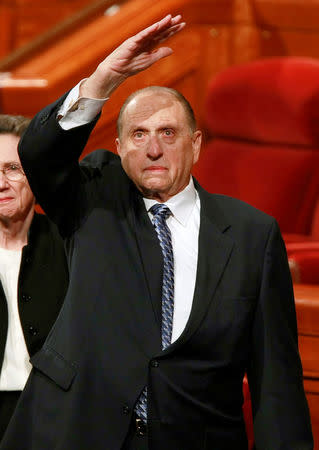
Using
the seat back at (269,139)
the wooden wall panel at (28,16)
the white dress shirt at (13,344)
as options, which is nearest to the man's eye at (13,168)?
the white dress shirt at (13,344)

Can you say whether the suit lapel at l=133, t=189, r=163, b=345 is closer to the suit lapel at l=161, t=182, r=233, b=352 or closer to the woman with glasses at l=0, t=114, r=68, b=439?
the suit lapel at l=161, t=182, r=233, b=352

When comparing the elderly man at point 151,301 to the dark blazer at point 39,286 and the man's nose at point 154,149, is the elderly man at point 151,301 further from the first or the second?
the dark blazer at point 39,286

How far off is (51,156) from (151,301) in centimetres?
23

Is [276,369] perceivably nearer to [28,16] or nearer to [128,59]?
[128,59]

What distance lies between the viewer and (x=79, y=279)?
3.71 feet

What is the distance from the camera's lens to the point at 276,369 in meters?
1.17

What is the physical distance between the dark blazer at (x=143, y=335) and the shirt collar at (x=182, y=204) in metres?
0.02

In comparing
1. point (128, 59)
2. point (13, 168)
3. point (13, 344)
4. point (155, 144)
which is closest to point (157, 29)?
point (128, 59)

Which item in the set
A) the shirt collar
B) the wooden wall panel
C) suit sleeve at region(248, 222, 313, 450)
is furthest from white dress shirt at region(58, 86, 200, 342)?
the wooden wall panel

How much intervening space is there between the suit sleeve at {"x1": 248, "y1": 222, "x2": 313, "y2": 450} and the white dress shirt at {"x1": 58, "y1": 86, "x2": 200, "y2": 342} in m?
0.10

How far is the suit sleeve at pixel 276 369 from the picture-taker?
116 centimetres

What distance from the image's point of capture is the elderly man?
3.63ft

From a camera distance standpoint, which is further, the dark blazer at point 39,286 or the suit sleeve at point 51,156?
the dark blazer at point 39,286

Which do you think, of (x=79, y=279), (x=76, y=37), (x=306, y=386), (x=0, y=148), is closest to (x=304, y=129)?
(x=76, y=37)
